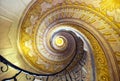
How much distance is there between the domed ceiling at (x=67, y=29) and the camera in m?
4.48

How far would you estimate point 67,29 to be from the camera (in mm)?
6586

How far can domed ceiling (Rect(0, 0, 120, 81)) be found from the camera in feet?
14.7

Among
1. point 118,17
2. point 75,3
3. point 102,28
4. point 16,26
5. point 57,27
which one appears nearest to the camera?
point 118,17

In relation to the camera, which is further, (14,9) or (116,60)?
(14,9)

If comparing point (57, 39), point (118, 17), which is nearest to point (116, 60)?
point (118, 17)

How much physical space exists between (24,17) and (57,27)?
1.53 metres

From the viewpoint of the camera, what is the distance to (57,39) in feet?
33.8

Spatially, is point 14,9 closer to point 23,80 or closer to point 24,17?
point 24,17

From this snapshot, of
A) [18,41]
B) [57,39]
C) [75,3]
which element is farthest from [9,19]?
[57,39]

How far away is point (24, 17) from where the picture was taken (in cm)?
599

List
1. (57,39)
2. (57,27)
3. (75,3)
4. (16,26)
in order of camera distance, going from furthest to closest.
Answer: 1. (57,39)
2. (57,27)
3. (16,26)
4. (75,3)

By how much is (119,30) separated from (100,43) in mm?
676

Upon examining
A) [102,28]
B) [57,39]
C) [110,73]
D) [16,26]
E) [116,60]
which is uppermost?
[57,39]

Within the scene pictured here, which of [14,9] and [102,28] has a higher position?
[14,9]
